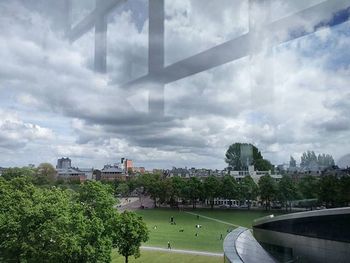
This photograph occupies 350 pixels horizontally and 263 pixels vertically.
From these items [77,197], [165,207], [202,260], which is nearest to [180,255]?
[202,260]

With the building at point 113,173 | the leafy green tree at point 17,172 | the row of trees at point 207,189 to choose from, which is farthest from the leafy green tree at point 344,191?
the building at point 113,173

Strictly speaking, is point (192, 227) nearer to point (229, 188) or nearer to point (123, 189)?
point (229, 188)

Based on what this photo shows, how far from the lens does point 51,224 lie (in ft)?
18.2

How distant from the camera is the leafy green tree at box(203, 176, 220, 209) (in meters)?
17.9

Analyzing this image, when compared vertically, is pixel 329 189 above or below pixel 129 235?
above

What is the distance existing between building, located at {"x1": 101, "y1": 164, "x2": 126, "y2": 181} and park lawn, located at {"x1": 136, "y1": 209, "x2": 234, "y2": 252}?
4.75m

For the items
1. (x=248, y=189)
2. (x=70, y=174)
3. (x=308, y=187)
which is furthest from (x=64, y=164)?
(x=308, y=187)

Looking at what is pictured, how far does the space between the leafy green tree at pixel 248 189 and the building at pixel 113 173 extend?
7.17 m

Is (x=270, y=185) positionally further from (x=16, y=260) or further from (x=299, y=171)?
(x=16, y=260)

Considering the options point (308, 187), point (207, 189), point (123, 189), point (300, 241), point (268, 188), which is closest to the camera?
point (300, 241)

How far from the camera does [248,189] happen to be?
15.2m

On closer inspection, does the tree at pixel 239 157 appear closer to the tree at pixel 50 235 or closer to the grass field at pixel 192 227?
the grass field at pixel 192 227

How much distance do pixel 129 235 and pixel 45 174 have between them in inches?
454

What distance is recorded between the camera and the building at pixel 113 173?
68.4 ft
